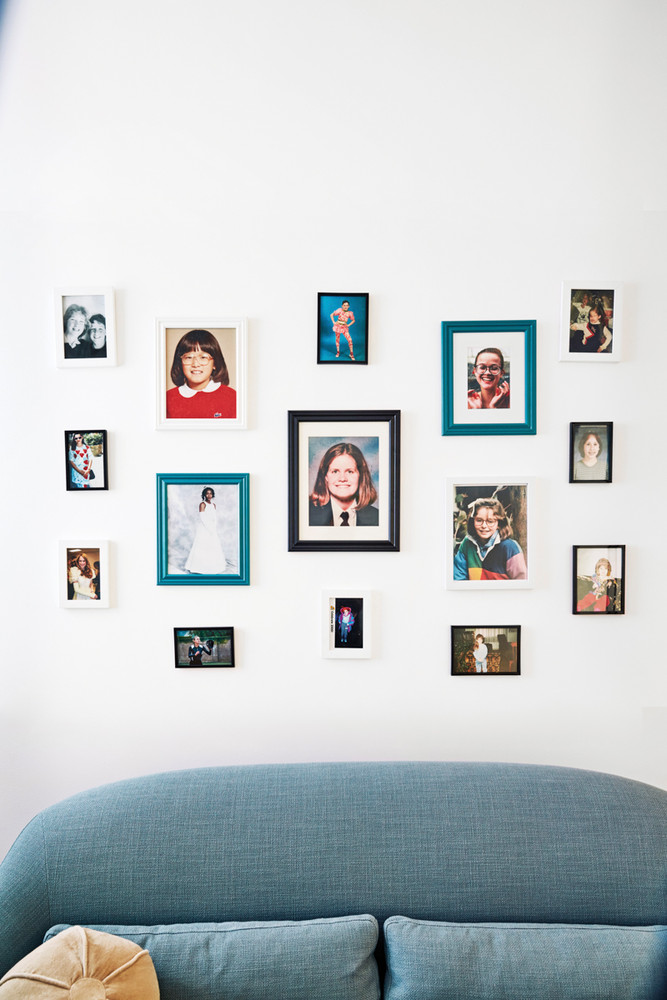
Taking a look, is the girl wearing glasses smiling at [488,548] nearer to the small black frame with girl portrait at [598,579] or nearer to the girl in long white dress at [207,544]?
the small black frame with girl portrait at [598,579]

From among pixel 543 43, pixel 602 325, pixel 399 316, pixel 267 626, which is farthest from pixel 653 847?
pixel 543 43

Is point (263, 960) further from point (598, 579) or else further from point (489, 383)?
point (489, 383)

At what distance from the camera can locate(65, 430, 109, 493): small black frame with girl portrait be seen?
1.51 metres

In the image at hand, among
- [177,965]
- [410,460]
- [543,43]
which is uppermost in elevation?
[543,43]

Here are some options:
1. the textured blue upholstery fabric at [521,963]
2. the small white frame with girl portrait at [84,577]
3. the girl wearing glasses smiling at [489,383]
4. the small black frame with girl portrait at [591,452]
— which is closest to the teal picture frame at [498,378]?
the girl wearing glasses smiling at [489,383]

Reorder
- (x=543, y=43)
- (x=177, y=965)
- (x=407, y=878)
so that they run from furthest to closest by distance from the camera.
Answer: (x=543, y=43) < (x=407, y=878) < (x=177, y=965)

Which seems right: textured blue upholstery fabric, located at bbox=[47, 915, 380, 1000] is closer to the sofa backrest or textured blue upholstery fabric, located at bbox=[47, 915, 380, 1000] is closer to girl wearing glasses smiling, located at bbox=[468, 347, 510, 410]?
the sofa backrest

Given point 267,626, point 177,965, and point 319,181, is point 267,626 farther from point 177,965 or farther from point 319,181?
point 319,181

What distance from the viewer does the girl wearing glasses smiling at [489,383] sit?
1.51 m

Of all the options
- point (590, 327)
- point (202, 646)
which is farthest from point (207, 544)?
point (590, 327)

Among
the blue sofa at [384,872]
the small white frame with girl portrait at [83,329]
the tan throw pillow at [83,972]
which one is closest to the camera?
the tan throw pillow at [83,972]

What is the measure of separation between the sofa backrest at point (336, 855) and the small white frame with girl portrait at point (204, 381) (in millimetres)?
822

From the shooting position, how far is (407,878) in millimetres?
1231

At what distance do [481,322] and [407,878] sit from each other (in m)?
1.23
